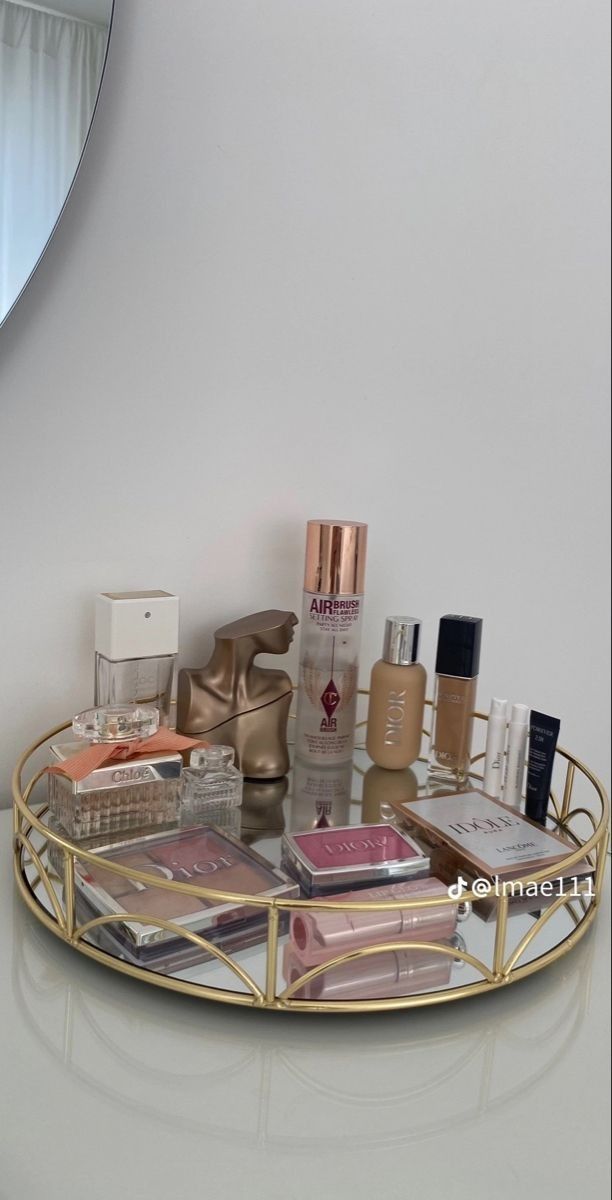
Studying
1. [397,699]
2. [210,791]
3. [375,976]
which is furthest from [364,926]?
[397,699]

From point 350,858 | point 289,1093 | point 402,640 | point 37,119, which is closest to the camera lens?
point 289,1093

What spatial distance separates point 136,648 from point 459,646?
0.92ft

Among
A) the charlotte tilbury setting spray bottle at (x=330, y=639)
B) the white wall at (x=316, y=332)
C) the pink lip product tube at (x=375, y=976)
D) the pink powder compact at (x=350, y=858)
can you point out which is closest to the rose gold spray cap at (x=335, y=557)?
the charlotte tilbury setting spray bottle at (x=330, y=639)

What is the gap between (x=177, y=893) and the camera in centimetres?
61

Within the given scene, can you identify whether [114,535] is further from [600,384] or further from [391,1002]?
[600,384]

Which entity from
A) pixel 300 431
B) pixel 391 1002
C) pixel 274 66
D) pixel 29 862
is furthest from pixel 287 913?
pixel 274 66

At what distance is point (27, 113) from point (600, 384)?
Result: 0.70m

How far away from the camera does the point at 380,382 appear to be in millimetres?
983

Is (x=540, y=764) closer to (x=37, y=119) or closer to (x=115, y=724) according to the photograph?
(x=115, y=724)

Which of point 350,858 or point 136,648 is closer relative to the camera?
point 350,858

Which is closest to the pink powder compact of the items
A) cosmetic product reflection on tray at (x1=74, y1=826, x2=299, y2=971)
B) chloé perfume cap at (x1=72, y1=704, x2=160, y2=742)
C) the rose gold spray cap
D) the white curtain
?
cosmetic product reflection on tray at (x1=74, y1=826, x2=299, y2=971)

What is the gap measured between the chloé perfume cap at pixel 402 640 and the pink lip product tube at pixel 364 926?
28cm

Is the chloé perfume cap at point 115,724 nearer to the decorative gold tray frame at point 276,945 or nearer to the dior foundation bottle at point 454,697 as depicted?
the decorative gold tray frame at point 276,945

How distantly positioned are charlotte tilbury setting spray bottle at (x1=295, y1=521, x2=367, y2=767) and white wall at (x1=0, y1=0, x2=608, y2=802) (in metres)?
0.11
